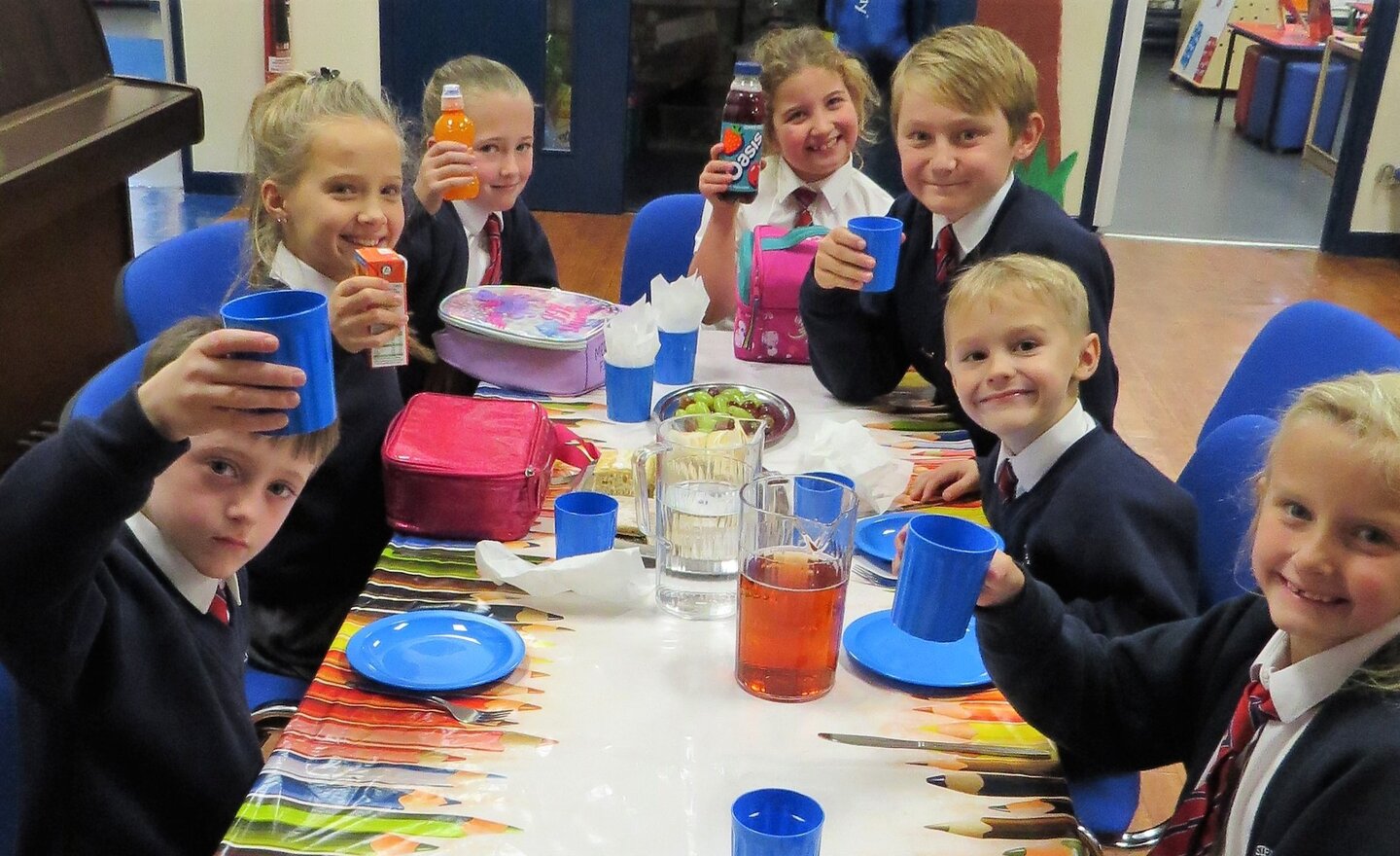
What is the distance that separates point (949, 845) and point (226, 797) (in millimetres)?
758

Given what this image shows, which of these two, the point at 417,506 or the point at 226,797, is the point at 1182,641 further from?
the point at 226,797

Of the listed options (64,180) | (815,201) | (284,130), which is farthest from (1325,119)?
(284,130)

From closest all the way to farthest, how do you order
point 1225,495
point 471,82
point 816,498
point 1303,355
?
point 816,498 → point 1225,495 → point 1303,355 → point 471,82

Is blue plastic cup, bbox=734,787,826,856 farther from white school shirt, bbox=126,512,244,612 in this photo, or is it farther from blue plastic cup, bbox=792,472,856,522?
white school shirt, bbox=126,512,244,612

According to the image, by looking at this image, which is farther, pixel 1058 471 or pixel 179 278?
pixel 179 278

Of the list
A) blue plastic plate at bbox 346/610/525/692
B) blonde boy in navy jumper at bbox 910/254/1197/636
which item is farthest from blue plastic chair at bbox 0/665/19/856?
blonde boy in navy jumper at bbox 910/254/1197/636

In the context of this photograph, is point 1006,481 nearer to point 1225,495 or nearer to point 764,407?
point 1225,495

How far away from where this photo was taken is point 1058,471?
1.61 m

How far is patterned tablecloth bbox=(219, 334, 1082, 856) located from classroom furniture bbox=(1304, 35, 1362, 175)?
7.10 m

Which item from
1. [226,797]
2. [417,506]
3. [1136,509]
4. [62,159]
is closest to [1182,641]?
[1136,509]

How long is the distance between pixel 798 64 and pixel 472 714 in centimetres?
166

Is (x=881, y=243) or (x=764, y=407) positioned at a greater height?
(x=881, y=243)

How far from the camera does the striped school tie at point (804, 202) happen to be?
261 centimetres

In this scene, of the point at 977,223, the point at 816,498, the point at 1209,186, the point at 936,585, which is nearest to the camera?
the point at 936,585
